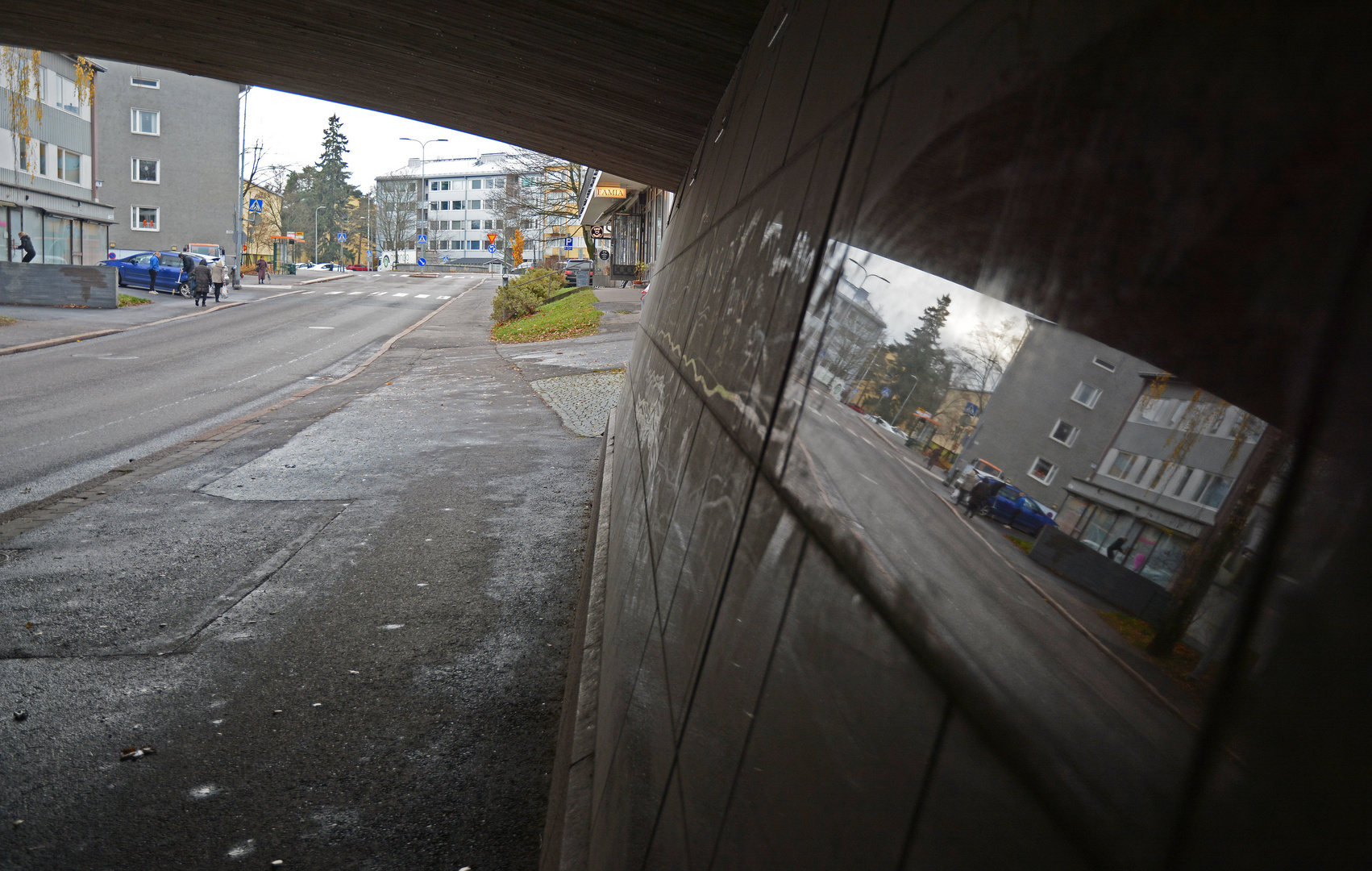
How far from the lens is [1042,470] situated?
35.6 inches

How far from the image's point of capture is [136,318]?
89.9 ft

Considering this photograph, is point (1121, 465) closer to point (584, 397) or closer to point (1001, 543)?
point (1001, 543)

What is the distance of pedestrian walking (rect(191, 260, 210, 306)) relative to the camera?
109 feet

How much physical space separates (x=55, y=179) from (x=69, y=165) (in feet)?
7.67

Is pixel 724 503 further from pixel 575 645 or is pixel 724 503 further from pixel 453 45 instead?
pixel 453 45

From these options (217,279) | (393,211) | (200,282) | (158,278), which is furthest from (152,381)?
(393,211)

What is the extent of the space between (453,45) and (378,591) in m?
4.20

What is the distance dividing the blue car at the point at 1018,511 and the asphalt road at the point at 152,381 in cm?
915

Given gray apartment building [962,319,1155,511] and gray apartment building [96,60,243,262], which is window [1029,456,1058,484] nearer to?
gray apartment building [962,319,1155,511]

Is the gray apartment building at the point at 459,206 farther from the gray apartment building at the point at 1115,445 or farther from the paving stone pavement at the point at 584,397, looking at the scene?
the gray apartment building at the point at 1115,445

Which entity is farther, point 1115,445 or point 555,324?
point 555,324

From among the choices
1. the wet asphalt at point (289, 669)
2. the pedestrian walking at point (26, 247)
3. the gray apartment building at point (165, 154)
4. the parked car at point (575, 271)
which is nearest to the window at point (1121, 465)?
the wet asphalt at point (289, 669)

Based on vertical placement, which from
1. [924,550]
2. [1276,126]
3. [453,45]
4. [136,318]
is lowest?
[136,318]

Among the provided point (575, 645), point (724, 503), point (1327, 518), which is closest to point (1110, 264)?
point (1327, 518)
